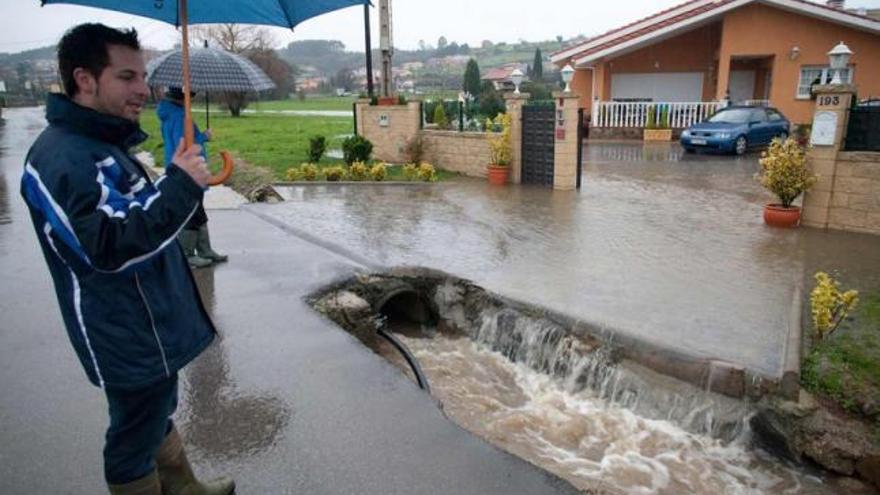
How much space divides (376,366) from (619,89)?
2287cm

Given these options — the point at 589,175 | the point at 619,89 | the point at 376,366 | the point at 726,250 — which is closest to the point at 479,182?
the point at 589,175

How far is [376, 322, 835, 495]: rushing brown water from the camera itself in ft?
13.2

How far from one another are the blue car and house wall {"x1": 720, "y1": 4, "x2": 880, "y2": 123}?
3250 mm

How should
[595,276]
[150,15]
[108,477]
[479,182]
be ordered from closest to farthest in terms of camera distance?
[108,477] < [150,15] < [595,276] < [479,182]

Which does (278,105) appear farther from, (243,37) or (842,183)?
(842,183)

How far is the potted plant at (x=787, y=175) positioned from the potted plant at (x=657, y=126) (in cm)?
1330

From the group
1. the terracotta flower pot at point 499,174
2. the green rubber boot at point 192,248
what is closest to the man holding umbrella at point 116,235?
the green rubber boot at point 192,248

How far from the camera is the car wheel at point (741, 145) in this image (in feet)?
57.5

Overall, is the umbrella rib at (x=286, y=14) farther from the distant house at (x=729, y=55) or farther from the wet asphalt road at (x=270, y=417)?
the distant house at (x=729, y=55)

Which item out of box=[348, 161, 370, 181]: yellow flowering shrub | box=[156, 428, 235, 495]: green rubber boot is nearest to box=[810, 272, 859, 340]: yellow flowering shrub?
box=[156, 428, 235, 495]: green rubber boot

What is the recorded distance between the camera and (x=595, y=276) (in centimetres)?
667

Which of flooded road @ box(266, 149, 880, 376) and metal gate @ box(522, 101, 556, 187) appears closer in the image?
flooded road @ box(266, 149, 880, 376)

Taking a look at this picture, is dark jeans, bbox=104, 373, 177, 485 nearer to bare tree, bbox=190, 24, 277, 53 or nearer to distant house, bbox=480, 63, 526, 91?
distant house, bbox=480, 63, 526, 91

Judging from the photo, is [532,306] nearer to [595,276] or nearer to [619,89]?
[595,276]
